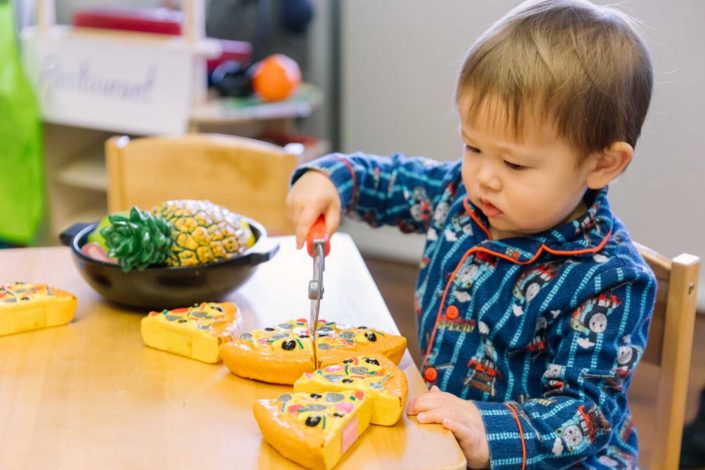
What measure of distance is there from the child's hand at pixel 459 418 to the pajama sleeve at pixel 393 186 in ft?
1.35

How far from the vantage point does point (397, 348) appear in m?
0.84

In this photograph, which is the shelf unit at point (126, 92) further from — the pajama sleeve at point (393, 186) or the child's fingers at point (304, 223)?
the child's fingers at point (304, 223)

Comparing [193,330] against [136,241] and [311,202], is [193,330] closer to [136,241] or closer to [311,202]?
[136,241]

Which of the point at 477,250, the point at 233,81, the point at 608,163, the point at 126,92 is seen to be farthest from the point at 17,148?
the point at 608,163

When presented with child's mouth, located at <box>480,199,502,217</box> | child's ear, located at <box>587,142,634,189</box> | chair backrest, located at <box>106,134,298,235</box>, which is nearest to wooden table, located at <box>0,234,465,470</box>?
child's mouth, located at <box>480,199,502,217</box>

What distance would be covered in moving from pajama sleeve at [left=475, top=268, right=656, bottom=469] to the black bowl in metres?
0.31

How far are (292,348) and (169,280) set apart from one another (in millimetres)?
182

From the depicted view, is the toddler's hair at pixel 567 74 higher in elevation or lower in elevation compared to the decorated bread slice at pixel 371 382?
higher

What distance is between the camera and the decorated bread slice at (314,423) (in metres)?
0.66

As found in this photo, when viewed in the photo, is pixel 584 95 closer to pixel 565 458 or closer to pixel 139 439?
pixel 565 458

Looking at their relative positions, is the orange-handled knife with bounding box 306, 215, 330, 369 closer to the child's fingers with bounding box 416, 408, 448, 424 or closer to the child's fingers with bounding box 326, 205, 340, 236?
the child's fingers with bounding box 326, 205, 340, 236

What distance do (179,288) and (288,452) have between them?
0.30m

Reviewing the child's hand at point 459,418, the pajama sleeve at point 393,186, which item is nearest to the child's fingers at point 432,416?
the child's hand at point 459,418

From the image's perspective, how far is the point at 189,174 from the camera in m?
1.48
